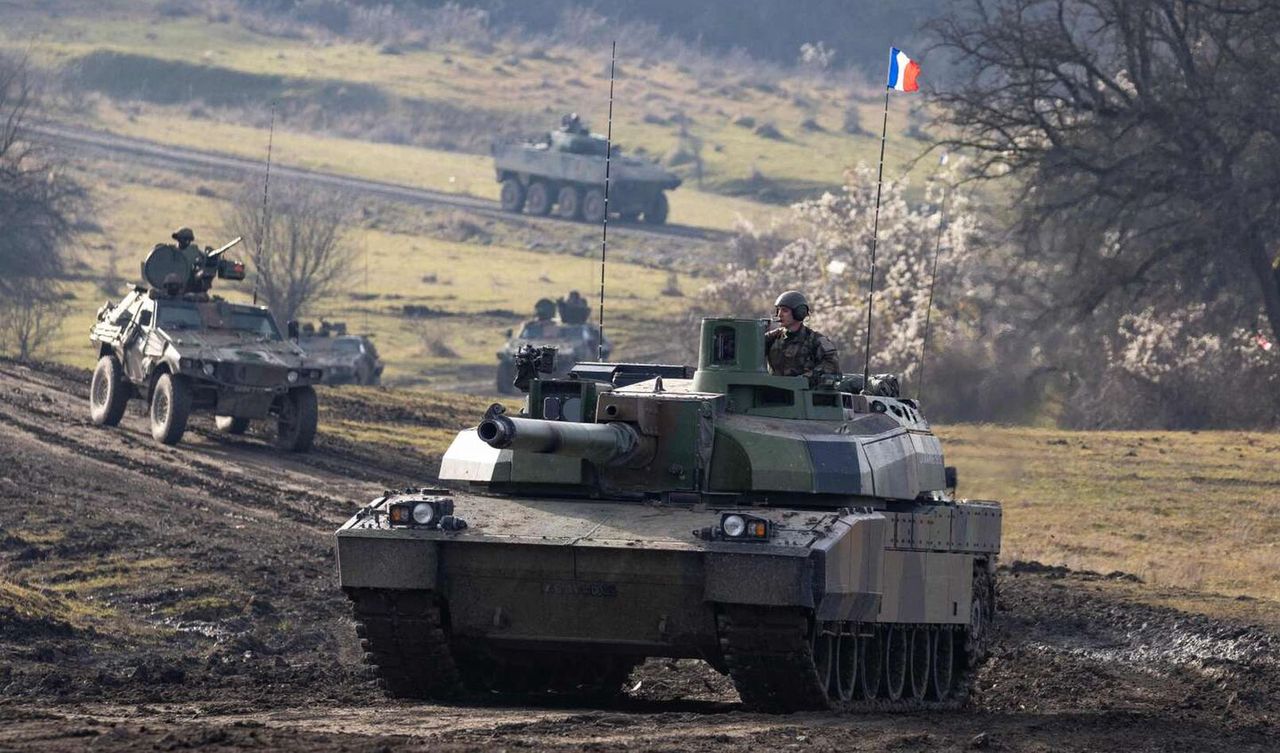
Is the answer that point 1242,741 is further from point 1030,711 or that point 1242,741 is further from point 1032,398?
point 1032,398

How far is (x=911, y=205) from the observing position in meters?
67.4

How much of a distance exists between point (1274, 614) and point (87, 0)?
80.6 m

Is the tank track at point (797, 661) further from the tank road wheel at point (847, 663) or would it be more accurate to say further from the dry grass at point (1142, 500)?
the dry grass at point (1142, 500)

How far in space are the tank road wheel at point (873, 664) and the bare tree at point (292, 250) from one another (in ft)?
124

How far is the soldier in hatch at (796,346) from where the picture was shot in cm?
1561

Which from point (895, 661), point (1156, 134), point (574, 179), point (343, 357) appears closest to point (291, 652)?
point (895, 661)

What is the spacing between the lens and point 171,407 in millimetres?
28406

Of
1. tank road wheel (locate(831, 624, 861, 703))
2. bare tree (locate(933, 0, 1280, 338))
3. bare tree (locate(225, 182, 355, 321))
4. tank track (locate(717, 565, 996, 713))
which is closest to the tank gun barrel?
tank track (locate(717, 565, 996, 713))

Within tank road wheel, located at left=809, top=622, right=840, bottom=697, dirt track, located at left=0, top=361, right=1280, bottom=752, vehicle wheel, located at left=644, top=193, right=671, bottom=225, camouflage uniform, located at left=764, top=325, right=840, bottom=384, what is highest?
vehicle wheel, located at left=644, top=193, right=671, bottom=225

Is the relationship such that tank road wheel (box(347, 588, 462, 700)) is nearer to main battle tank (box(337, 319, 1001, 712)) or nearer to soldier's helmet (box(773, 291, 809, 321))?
main battle tank (box(337, 319, 1001, 712))

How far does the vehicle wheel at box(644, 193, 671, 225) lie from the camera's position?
229 feet

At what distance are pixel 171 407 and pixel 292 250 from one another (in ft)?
83.6

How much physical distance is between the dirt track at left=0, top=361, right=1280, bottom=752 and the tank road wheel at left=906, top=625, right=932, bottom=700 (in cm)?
50

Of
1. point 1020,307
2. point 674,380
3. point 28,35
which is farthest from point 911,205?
point 674,380
